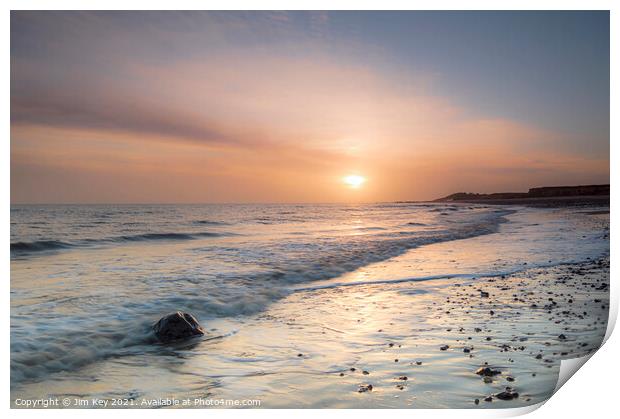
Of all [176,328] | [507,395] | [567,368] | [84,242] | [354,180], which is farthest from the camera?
[84,242]

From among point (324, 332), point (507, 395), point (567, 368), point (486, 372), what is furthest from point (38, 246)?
point (567, 368)

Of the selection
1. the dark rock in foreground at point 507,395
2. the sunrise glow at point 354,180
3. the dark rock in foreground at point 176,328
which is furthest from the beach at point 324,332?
the sunrise glow at point 354,180

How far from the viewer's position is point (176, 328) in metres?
4.56

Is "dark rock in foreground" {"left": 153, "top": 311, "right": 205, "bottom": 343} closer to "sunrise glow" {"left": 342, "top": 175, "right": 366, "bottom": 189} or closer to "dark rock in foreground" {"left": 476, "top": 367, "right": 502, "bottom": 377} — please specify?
"dark rock in foreground" {"left": 476, "top": 367, "right": 502, "bottom": 377}

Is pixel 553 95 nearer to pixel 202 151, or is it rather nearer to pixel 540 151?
pixel 540 151

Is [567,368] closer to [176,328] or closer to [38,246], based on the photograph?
[176,328]

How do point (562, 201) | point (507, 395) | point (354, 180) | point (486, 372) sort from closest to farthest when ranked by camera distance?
point (507, 395) → point (486, 372) → point (354, 180) → point (562, 201)

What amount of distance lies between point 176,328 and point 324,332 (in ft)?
5.23

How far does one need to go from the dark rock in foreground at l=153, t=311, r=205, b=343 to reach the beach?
0.14 metres

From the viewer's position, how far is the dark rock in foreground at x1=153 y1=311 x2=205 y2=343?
4.52 metres

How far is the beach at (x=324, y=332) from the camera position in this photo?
133 inches

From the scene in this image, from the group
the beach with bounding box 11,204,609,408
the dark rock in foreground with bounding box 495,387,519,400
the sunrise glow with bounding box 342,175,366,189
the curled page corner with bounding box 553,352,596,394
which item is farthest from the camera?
the sunrise glow with bounding box 342,175,366,189

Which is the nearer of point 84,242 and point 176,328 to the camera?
point 176,328

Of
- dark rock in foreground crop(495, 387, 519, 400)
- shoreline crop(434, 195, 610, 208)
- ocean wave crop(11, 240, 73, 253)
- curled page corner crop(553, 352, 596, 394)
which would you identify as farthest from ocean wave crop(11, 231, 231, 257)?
shoreline crop(434, 195, 610, 208)
